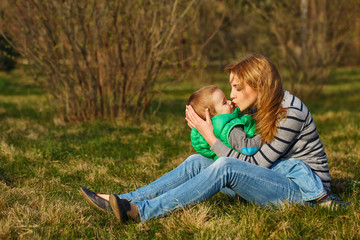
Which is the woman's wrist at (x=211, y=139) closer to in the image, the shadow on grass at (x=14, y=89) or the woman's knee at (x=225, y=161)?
the woman's knee at (x=225, y=161)

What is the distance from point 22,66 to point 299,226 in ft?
16.4

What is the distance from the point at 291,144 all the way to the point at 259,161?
0.24m

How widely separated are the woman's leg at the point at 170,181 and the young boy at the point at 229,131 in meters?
0.10

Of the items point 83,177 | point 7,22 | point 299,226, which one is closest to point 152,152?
point 83,177

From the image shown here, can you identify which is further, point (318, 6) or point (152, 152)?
point (318, 6)

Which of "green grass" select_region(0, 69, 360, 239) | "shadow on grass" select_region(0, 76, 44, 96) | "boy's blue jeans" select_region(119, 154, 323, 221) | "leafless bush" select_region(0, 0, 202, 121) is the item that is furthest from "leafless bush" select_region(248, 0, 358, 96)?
"boy's blue jeans" select_region(119, 154, 323, 221)

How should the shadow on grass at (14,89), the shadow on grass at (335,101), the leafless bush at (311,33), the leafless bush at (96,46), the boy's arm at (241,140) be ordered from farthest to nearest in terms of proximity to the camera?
the shadow on grass at (14,89) → the leafless bush at (311,33) → the shadow on grass at (335,101) → the leafless bush at (96,46) → the boy's arm at (241,140)

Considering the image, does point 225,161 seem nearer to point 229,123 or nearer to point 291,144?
point 229,123

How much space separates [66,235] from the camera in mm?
2318

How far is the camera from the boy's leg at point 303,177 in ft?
8.13

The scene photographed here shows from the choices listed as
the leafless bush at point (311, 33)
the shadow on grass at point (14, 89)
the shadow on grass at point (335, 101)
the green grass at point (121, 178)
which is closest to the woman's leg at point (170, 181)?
the green grass at point (121, 178)

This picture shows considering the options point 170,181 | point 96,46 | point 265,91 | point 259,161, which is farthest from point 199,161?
point 96,46

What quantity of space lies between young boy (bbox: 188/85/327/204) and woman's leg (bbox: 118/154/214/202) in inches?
3.8

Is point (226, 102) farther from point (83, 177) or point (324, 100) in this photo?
point (324, 100)
